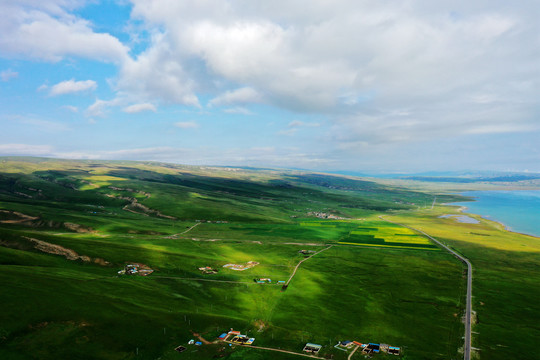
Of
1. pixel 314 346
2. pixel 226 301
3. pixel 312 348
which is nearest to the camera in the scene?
pixel 312 348

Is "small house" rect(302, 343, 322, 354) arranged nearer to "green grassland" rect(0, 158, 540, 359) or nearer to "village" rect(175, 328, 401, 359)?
"village" rect(175, 328, 401, 359)

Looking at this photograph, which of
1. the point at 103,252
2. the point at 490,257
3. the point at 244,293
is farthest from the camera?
the point at 490,257

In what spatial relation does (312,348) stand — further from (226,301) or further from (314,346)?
(226,301)

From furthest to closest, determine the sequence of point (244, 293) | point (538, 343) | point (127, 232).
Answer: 1. point (127, 232)
2. point (244, 293)
3. point (538, 343)

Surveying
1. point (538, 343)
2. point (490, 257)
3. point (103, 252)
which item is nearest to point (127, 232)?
point (103, 252)

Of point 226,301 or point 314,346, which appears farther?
point 226,301

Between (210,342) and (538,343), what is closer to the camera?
(210,342)

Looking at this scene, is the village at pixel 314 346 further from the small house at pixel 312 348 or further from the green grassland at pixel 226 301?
the green grassland at pixel 226 301

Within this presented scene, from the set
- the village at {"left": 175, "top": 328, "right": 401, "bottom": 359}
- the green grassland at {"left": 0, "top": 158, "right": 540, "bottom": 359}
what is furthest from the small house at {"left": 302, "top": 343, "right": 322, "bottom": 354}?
the green grassland at {"left": 0, "top": 158, "right": 540, "bottom": 359}

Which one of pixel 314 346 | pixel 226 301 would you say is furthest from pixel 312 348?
pixel 226 301

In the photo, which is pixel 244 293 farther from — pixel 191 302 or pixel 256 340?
pixel 256 340

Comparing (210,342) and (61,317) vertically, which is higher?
(61,317)
